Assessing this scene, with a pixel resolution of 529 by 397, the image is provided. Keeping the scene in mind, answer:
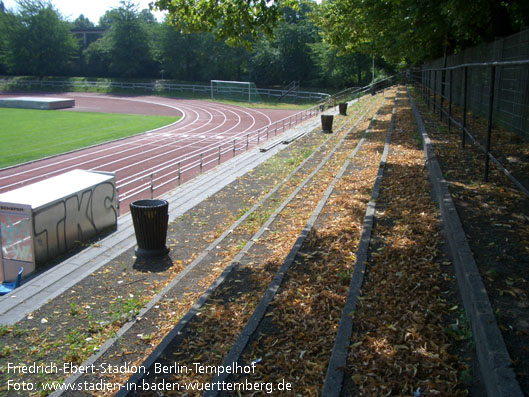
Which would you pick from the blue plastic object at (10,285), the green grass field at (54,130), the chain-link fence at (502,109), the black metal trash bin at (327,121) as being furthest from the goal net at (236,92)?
the blue plastic object at (10,285)

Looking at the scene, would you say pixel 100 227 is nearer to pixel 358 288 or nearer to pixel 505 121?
pixel 358 288

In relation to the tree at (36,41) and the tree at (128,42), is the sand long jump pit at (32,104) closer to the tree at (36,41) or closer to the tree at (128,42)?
the tree at (128,42)

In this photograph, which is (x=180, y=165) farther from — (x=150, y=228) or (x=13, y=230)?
(x=150, y=228)

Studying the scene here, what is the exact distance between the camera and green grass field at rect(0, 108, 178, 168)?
27028mm

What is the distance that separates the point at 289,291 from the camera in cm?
584

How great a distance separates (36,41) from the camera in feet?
267

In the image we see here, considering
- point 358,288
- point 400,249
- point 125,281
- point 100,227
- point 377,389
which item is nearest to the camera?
point 377,389

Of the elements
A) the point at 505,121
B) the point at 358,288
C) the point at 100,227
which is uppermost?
the point at 505,121

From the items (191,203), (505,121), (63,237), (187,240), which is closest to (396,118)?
(505,121)

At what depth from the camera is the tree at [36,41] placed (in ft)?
266

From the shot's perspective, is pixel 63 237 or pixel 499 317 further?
pixel 63 237

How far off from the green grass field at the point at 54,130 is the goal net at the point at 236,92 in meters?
17.5

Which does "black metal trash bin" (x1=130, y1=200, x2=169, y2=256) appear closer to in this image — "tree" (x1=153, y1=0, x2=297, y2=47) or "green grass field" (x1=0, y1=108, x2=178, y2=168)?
"tree" (x1=153, y1=0, x2=297, y2=47)

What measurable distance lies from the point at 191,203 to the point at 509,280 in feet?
30.3
